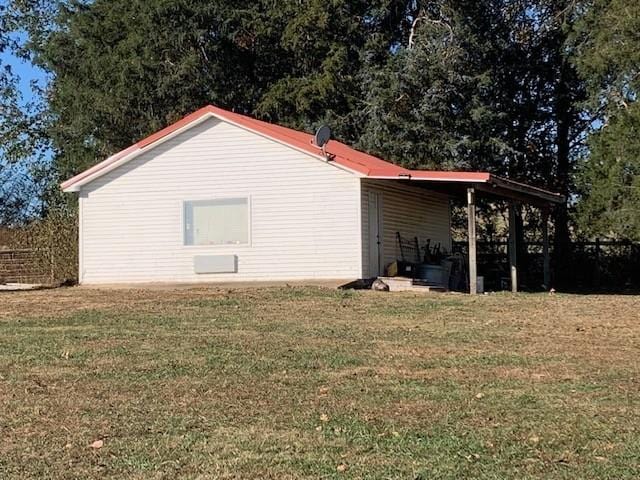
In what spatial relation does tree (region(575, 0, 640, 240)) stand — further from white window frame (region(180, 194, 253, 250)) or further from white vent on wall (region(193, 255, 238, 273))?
white vent on wall (region(193, 255, 238, 273))

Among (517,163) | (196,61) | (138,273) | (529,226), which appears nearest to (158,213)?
(138,273)

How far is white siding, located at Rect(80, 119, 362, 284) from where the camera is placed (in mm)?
16406

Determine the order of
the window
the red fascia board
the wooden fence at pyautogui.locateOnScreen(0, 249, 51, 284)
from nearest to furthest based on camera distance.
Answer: the red fascia board, the window, the wooden fence at pyautogui.locateOnScreen(0, 249, 51, 284)

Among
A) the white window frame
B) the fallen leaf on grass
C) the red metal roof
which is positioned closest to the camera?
the fallen leaf on grass

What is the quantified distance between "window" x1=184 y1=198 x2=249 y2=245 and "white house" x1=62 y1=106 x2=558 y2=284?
0.02 metres

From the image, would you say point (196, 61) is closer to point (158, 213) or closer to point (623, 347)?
point (158, 213)

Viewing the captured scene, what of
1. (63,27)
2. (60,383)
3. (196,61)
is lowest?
(60,383)

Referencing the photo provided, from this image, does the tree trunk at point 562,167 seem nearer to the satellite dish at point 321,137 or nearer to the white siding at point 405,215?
the white siding at point 405,215

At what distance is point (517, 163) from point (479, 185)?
35.8ft

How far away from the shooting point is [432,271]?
699 inches

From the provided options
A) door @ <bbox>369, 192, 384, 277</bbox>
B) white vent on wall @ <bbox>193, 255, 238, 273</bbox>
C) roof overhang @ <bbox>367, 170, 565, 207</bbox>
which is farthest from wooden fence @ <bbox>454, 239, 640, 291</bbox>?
white vent on wall @ <bbox>193, 255, 238, 273</bbox>

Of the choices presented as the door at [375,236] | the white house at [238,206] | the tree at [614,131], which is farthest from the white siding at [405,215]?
the tree at [614,131]

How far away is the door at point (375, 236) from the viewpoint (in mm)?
16781

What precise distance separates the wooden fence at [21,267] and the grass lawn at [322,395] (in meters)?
10.0
